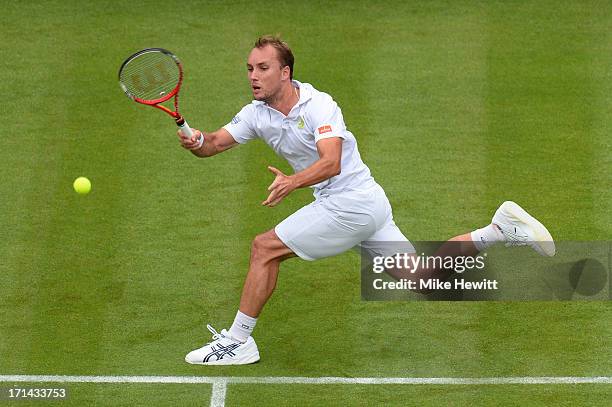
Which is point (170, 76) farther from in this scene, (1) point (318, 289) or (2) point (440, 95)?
(2) point (440, 95)

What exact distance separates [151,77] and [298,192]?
10.2ft

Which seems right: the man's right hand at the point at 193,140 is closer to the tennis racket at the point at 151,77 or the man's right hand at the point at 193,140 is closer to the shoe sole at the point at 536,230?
the tennis racket at the point at 151,77

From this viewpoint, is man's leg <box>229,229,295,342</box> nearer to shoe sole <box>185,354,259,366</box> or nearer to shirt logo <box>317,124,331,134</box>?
shoe sole <box>185,354,259,366</box>

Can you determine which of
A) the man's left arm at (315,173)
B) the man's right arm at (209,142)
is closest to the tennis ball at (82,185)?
the man's right arm at (209,142)

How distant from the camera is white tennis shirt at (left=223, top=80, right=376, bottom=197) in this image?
11.3 m

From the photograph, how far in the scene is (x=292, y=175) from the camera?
11.4m

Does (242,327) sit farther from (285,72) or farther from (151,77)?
(151,77)

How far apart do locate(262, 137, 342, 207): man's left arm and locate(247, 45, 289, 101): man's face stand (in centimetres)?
62

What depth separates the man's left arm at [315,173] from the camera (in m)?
10.8

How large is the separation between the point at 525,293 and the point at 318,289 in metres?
1.79

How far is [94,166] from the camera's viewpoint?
15.0 metres

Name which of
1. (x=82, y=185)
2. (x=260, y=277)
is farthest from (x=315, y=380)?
(x=82, y=185)

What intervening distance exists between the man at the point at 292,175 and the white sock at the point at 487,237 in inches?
42.7

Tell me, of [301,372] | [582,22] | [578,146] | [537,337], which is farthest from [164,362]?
[582,22]
